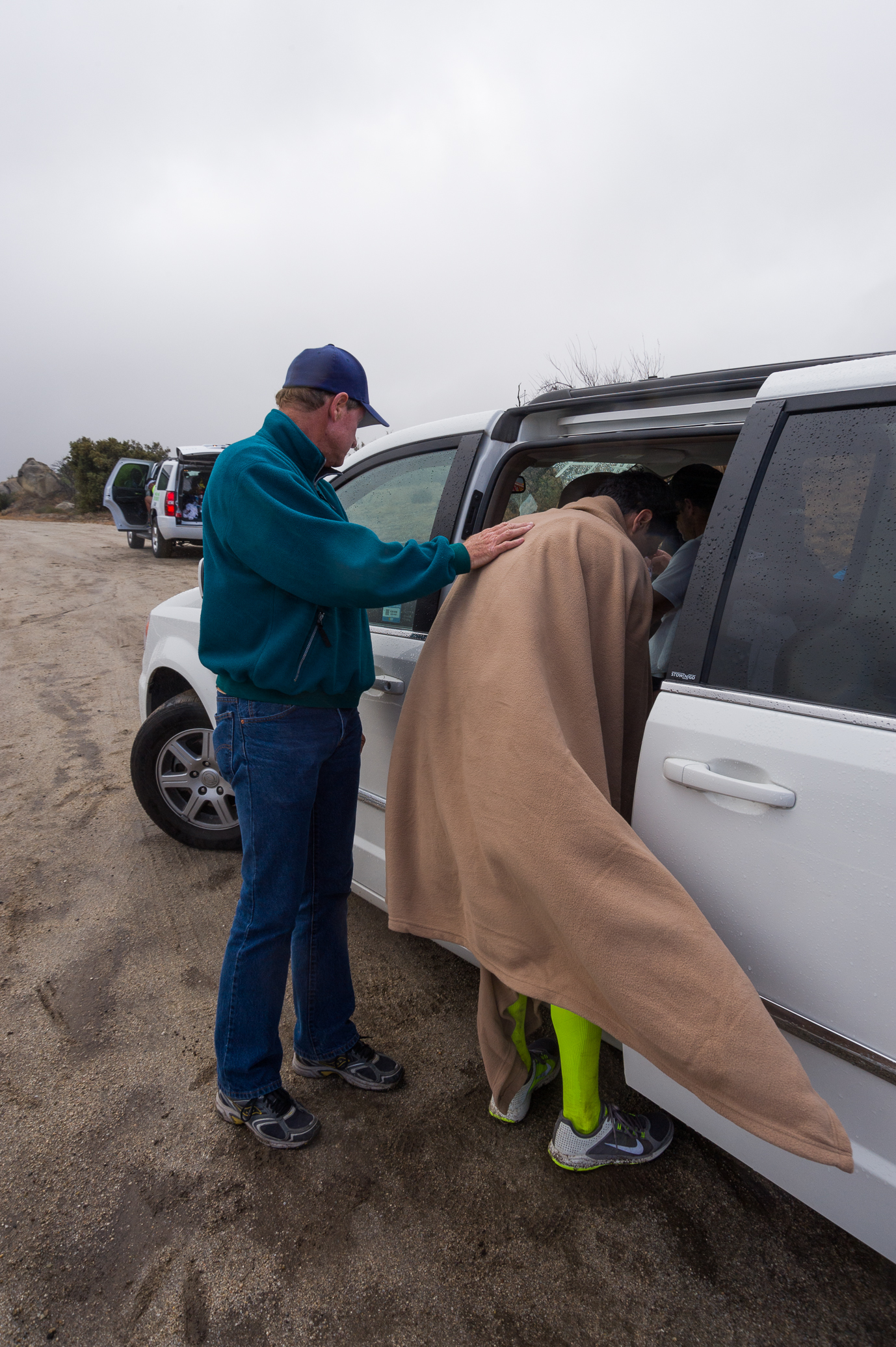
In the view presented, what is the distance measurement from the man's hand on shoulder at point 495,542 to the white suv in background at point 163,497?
421 inches

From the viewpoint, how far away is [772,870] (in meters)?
1.40

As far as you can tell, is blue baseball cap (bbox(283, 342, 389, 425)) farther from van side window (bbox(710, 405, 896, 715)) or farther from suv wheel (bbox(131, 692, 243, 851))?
suv wheel (bbox(131, 692, 243, 851))

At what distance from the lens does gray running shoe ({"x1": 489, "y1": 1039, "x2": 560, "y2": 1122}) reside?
2080mm

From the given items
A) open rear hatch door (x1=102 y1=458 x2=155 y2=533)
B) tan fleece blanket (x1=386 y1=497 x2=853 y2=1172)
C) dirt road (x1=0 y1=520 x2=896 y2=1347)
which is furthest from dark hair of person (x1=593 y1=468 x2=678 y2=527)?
open rear hatch door (x1=102 y1=458 x2=155 y2=533)

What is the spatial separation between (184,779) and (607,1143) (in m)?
2.35

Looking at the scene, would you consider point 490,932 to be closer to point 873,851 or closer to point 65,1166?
point 873,851

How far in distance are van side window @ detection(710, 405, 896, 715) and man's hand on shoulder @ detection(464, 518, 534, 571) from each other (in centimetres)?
52

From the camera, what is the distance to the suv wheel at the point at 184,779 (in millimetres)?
3336

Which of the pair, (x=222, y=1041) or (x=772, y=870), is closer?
(x=772, y=870)

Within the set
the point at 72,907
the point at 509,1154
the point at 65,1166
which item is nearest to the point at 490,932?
the point at 509,1154

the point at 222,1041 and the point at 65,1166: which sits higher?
the point at 222,1041

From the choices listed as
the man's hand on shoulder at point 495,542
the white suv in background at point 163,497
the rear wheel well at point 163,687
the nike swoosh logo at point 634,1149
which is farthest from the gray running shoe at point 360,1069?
the white suv in background at point 163,497

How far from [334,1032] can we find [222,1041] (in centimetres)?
38

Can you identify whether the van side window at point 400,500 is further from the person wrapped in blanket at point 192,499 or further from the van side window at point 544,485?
the person wrapped in blanket at point 192,499
